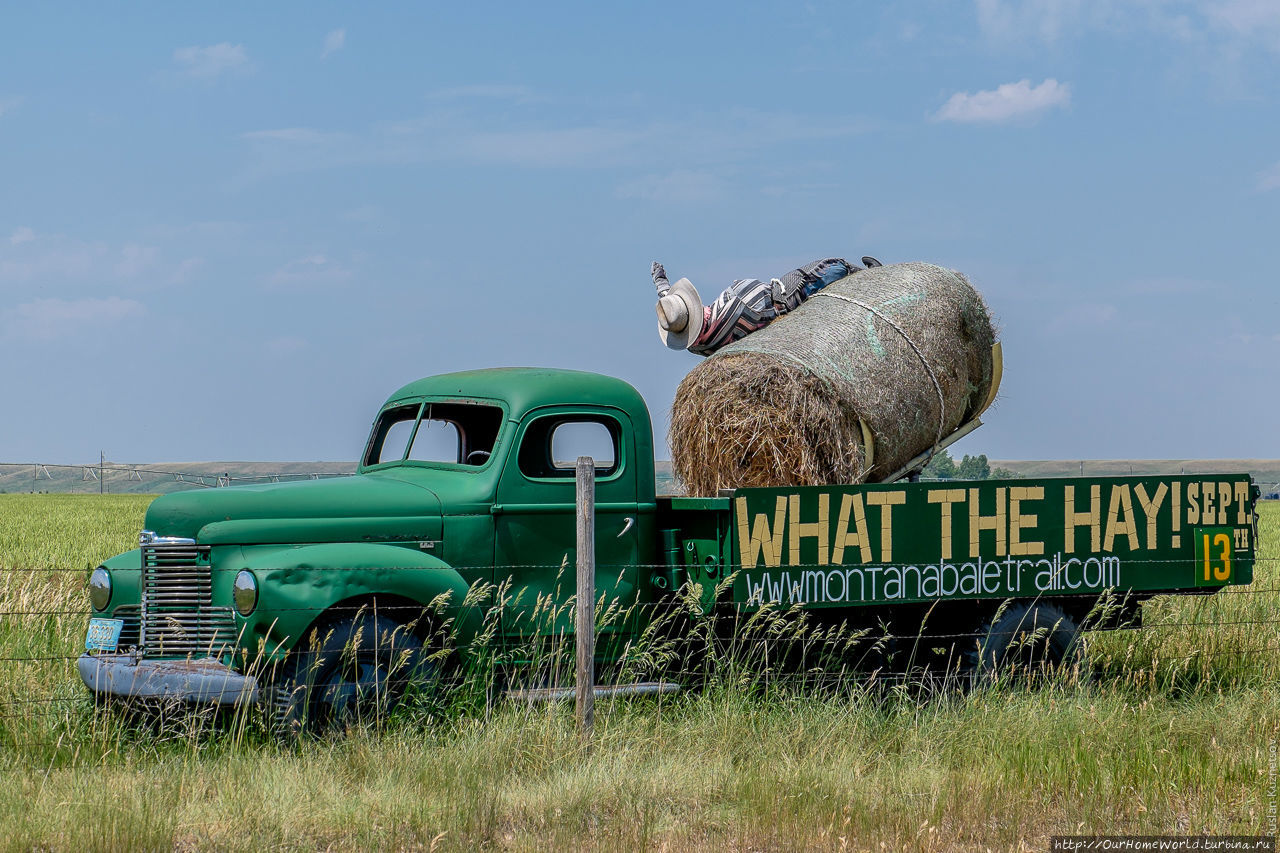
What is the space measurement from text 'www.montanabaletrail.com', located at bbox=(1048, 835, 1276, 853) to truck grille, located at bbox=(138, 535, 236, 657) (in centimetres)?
432

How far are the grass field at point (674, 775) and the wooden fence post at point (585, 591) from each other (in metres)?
0.15

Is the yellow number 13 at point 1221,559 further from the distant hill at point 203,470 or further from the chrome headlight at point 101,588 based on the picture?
the distant hill at point 203,470

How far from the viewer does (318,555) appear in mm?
6852

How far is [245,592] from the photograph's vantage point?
22.0 ft

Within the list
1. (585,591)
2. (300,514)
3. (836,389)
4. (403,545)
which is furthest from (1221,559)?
(300,514)

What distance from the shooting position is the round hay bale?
8.71 metres

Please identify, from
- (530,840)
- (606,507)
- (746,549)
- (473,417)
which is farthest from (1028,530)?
(530,840)

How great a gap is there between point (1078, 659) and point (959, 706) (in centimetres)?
133

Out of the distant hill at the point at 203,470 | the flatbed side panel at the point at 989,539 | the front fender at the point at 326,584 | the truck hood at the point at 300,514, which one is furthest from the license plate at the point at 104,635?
the distant hill at the point at 203,470

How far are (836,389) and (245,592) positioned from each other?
412cm

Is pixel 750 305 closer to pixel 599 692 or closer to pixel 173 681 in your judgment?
pixel 599 692

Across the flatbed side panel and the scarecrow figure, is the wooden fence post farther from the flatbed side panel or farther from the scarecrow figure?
the scarecrow figure

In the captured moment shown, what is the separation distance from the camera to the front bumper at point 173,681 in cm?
647

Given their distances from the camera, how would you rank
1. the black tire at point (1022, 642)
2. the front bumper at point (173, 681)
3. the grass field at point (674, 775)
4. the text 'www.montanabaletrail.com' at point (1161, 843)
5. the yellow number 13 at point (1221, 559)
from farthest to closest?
the yellow number 13 at point (1221, 559)
the black tire at point (1022, 642)
the front bumper at point (173, 681)
the text 'www.montanabaletrail.com' at point (1161, 843)
the grass field at point (674, 775)
